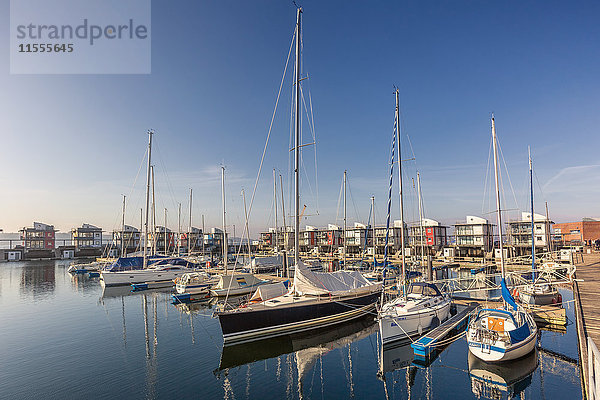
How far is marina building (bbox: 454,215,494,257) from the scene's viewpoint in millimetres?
69531

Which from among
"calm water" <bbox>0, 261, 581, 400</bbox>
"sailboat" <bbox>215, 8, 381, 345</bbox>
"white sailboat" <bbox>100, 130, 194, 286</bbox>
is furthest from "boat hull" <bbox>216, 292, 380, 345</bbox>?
"white sailboat" <bbox>100, 130, 194, 286</bbox>

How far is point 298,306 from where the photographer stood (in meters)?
20.7

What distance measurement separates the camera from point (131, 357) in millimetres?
17969

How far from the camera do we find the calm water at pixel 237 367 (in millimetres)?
13883

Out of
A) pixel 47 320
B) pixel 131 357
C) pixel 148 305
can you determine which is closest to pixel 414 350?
pixel 131 357

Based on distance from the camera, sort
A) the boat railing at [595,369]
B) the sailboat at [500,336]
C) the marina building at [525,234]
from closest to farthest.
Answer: the boat railing at [595,369]
the sailboat at [500,336]
the marina building at [525,234]

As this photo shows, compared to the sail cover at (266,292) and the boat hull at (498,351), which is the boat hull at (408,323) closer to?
the boat hull at (498,351)

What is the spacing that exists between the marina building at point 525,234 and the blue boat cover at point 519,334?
5568 centimetres

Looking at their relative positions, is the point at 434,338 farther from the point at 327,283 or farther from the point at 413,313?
the point at 327,283

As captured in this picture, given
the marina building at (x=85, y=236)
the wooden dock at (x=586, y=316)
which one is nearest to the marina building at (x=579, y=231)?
the wooden dock at (x=586, y=316)

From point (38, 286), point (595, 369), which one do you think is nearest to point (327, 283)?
point (595, 369)

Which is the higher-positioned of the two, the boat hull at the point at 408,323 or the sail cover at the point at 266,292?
the sail cover at the point at 266,292

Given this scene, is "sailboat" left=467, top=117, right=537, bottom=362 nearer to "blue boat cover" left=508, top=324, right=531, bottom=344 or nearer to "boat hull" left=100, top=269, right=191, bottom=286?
"blue boat cover" left=508, top=324, right=531, bottom=344

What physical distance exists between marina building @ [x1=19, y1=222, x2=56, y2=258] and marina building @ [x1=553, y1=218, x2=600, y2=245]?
147549mm
